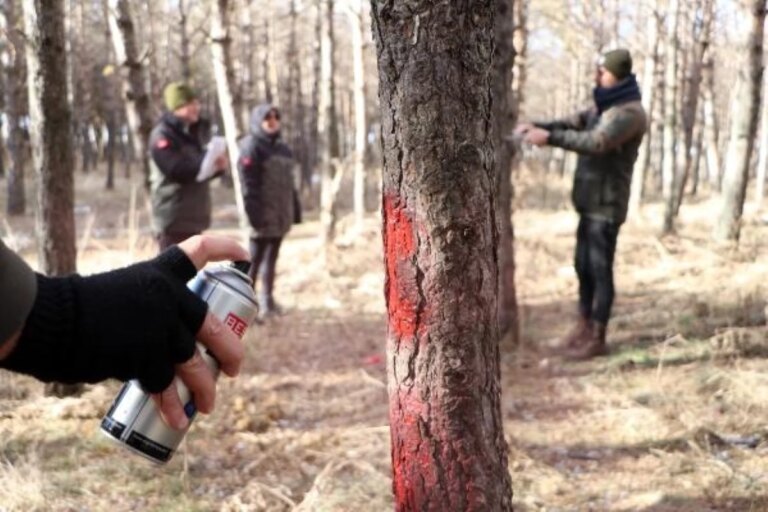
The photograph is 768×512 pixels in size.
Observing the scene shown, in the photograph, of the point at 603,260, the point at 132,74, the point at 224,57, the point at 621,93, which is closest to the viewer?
the point at 621,93

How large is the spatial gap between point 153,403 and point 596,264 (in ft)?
14.0

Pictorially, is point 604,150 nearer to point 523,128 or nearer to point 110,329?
point 523,128

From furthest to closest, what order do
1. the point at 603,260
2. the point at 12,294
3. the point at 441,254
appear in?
the point at 603,260 < the point at 441,254 < the point at 12,294

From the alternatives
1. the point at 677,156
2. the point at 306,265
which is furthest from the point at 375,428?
the point at 677,156

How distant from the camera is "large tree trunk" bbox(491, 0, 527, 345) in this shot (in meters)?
5.05

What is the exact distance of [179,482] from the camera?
11.4 feet

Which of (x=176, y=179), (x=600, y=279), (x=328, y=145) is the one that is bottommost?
(x=600, y=279)

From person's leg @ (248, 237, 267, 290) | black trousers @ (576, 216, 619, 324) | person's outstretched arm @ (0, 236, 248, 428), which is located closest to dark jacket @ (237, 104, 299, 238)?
person's leg @ (248, 237, 267, 290)

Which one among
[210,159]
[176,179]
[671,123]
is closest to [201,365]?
[210,159]

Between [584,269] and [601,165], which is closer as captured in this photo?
[601,165]

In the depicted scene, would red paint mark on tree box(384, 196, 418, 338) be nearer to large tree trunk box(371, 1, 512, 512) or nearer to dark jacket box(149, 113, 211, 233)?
large tree trunk box(371, 1, 512, 512)

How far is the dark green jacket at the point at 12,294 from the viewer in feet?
3.91

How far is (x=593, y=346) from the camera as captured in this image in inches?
218

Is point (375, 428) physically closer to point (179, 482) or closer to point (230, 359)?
point (179, 482)
